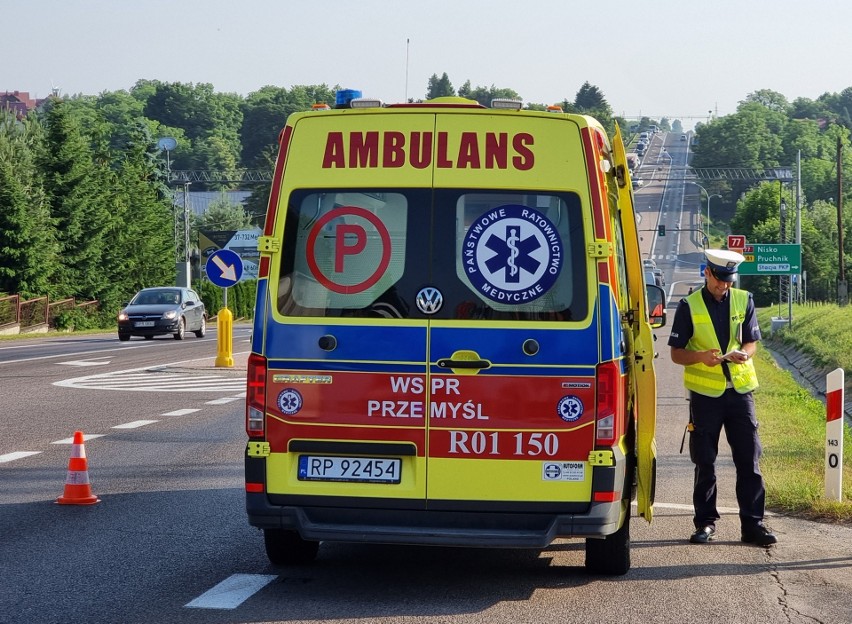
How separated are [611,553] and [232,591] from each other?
200 cm

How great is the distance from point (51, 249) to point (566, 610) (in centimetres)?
5273

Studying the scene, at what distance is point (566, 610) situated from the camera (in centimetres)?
653

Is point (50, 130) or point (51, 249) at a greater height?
point (50, 130)

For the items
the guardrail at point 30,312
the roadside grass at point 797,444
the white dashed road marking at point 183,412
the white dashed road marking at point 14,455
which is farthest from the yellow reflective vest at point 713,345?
the guardrail at point 30,312

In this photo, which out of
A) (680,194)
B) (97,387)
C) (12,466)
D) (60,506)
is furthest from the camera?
(680,194)

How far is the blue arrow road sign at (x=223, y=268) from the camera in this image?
24391 millimetres

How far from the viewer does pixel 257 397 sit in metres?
6.85

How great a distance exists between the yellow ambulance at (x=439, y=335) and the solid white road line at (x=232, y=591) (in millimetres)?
331

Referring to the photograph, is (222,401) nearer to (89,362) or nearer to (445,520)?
(89,362)

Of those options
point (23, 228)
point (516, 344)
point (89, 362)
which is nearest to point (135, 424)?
point (516, 344)

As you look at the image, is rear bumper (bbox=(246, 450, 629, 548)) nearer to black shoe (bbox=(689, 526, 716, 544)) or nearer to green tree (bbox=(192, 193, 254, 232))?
black shoe (bbox=(689, 526, 716, 544))

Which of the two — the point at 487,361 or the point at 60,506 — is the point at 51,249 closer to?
the point at 60,506

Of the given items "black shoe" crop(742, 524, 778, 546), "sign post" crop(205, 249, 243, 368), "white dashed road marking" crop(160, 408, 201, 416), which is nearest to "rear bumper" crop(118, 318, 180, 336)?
"sign post" crop(205, 249, 243, 368)

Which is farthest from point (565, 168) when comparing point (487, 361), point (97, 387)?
point (97, 387)
